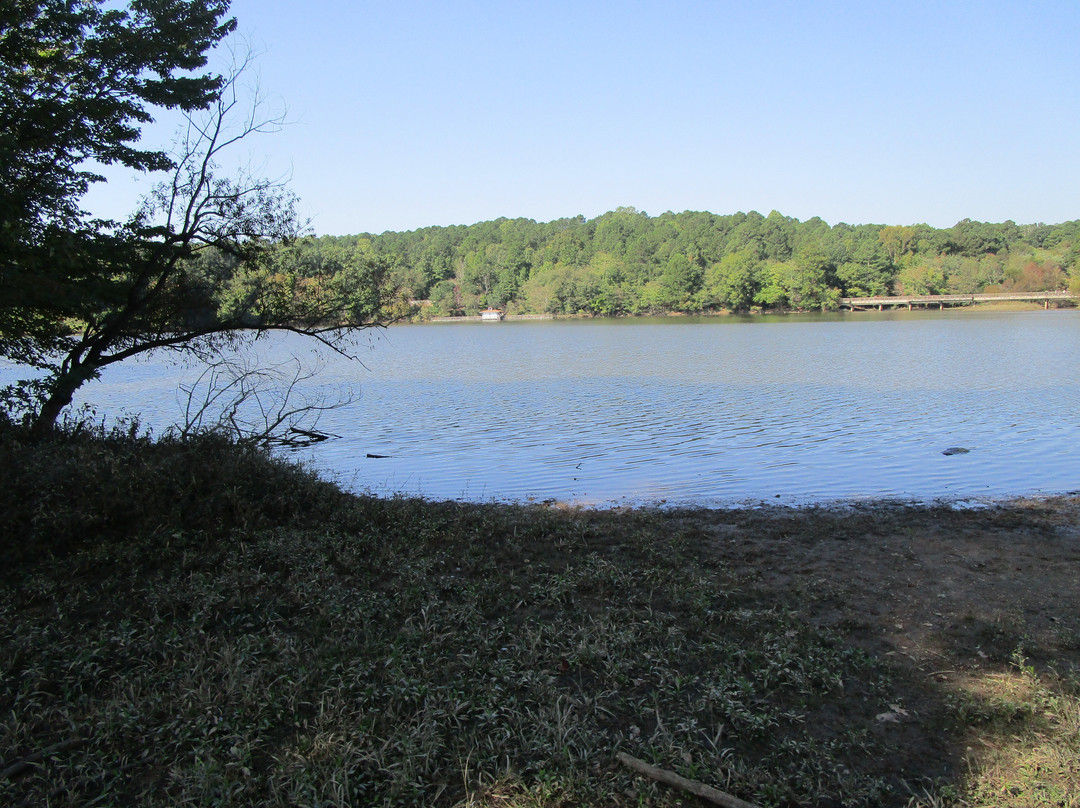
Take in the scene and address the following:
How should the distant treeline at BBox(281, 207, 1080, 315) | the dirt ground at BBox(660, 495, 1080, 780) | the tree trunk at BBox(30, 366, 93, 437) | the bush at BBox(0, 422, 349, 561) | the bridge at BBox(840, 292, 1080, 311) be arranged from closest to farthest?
the dirt ground at BBox(660, 495, 1080, 780) < the bush at BBox(0, 422, 349, 561) < the tree trunk at BBox(30, 366, 93, 437) < the bridge at BBox(840, 292, 1080, 311) < the distant treeline at BBox(281, 207, 1080, 315)

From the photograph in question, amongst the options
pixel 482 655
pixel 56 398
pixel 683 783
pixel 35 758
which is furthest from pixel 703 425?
pixel 35 758

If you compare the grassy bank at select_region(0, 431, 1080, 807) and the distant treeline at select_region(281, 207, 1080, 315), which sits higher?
the distant treeline at select_region(281, 207, 1080, 315)

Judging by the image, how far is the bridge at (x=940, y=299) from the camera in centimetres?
10062

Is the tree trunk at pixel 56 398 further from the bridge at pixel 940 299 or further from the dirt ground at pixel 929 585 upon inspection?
the bridge at pixel 940 299

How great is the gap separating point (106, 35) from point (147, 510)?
20.5 feet

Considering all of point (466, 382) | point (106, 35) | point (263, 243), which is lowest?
point (466, 382)

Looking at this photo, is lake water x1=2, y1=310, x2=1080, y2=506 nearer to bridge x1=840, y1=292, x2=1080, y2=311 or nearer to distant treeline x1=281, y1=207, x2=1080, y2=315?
distant treeline x1=281, y1=207, x2=1080, y2=315

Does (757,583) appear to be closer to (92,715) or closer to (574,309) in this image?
(92,715)

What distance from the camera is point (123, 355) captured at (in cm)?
947

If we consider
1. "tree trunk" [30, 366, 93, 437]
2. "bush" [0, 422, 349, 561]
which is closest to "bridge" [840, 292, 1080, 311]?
"bush" [0, 422, 349, 561]

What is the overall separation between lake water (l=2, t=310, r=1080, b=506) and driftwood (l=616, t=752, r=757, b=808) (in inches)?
292

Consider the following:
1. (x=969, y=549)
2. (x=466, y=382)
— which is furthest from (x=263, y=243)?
(x=466, y=382)

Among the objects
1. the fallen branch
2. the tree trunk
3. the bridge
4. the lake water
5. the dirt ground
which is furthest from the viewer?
the bridge

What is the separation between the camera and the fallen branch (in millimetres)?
3157
